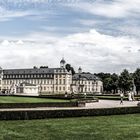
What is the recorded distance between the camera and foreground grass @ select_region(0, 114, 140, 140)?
18.5 meters

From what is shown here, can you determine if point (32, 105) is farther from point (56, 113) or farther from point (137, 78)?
point (137, 78)

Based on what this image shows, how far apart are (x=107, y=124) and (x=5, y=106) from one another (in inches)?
650

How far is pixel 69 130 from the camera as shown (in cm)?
2064

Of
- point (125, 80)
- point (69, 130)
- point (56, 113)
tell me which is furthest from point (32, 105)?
point (125, 80)

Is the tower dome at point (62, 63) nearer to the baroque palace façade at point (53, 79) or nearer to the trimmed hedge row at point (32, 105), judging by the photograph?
the baroque palace façade at point (53, 79)

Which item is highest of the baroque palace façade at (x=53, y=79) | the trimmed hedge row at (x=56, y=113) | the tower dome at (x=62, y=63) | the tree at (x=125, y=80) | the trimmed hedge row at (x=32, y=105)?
the tower dome at (x=62, y=63)

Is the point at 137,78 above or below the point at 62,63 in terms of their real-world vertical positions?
below

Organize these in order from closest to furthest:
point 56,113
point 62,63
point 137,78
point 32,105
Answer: point 56,113, point 32,105, point 137,78, point 62,63

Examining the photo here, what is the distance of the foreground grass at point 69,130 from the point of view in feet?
60.7

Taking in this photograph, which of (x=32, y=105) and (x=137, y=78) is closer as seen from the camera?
(x=32, y=105)

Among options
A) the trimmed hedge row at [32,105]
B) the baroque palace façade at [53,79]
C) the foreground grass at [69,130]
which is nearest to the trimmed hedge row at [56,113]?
the foreground grass at [69,130]

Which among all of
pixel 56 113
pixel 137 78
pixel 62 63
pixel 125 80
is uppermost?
pixel 62 63

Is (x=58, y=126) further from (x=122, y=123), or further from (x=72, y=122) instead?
(x=122, y=123)

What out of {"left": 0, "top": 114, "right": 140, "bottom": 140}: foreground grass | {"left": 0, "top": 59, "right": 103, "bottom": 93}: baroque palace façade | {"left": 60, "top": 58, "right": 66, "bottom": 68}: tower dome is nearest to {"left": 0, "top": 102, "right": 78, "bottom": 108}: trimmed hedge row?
{"left": 0, "top": 114, "right": 140, "bottom": 140}: foreground grass
